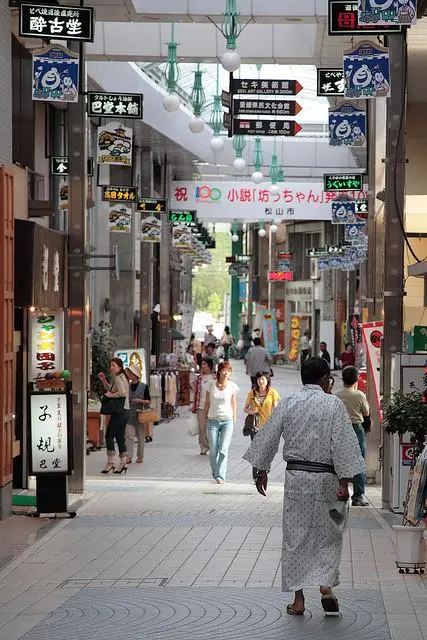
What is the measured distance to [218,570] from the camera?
10461 mm

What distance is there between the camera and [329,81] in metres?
18.9

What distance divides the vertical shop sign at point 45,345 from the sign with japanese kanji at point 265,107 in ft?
18.1

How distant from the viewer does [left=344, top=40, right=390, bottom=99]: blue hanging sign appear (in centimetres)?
1424

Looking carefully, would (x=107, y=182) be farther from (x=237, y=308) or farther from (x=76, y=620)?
(x=237, y=308)

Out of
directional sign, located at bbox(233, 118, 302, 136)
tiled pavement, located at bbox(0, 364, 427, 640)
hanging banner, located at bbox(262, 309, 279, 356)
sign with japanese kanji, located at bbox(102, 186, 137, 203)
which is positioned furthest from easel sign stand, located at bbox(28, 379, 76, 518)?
hanging banner, located at bbox(262, 309, 279, 356)

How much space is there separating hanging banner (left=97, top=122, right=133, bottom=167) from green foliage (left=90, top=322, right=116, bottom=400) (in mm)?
3117

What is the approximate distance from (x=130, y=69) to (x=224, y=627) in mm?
20430

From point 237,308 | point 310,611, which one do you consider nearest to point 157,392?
point 310,611

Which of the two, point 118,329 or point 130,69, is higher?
point 130,69

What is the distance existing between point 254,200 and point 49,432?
78.2 ft

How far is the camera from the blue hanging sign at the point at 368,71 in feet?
46.7

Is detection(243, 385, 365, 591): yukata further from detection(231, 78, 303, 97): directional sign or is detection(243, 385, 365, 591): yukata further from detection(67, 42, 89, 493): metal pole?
detection(231, 78, 303, 97): directional sign

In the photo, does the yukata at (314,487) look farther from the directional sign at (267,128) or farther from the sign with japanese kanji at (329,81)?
the directional sign at (267,128)

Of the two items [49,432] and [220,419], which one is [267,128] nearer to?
[220,419]
